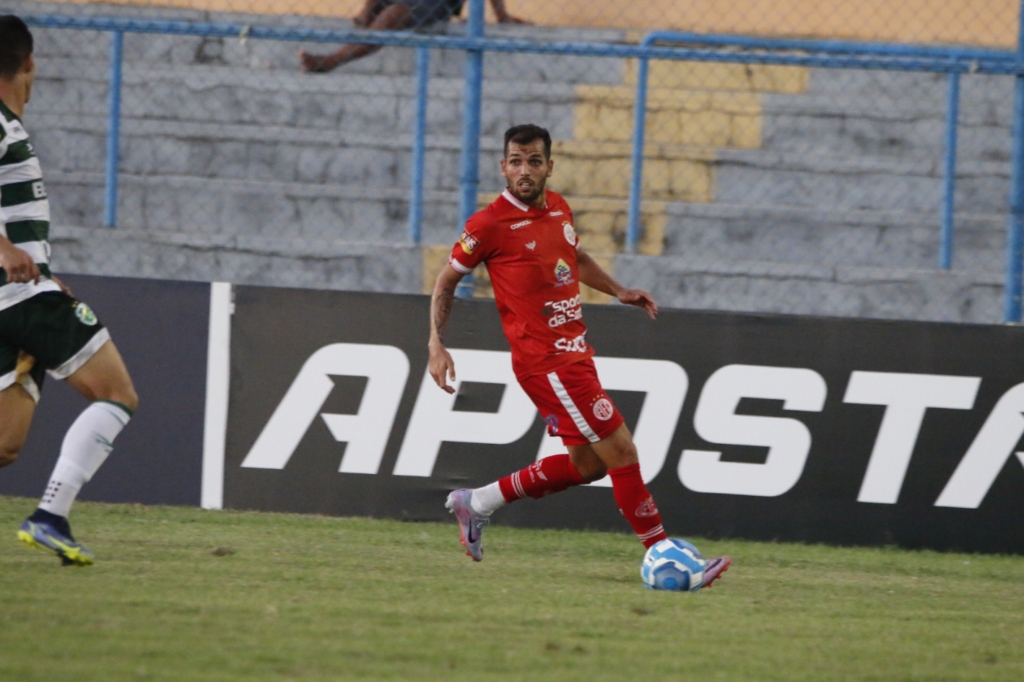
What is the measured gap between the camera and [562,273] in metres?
5.36

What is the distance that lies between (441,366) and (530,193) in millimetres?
822

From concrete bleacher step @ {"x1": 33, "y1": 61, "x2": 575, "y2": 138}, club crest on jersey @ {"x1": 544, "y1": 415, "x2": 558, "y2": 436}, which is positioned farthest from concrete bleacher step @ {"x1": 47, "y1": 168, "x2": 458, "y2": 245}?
club crest on jersey @ {"x1": 544, "y1": 415, "x2": 558, "y2": 436}

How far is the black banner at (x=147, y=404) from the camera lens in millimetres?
6723

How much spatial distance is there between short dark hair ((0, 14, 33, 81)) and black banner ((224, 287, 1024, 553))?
2193 millimetres

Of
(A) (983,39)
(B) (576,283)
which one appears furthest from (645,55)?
(A) (983,39)

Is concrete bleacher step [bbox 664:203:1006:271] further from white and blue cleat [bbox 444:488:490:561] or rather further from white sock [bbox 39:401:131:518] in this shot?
white sock [bbox 39:401:131:518]

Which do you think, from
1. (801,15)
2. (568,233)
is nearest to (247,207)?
(568,233)

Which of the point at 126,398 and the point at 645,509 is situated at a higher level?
the point at 126,398

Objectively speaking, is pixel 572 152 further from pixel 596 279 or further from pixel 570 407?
pixel 570 407

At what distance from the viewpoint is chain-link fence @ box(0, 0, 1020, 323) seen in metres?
8.60

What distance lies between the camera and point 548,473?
5.55m

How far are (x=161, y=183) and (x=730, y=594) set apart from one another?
606 centimetres

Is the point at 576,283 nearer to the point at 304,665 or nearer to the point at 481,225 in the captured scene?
the point at 481,225

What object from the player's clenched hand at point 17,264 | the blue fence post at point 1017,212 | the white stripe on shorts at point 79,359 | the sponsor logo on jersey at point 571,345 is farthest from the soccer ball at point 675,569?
the blue fence post at point 1017,212
